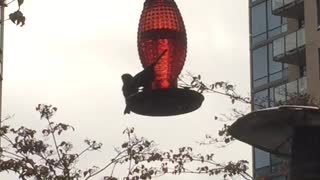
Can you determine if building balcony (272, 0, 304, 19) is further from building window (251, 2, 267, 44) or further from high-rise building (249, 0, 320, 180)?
building window (251, 2, 267, 44)

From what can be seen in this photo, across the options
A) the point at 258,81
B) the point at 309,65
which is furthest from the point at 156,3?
the point at 258,81

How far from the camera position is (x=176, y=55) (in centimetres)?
547

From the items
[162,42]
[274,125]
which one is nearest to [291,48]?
[274,125]

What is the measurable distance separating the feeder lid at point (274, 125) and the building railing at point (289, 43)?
1281 inches

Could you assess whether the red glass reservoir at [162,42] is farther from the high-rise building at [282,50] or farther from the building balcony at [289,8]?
the building balcony at [289,8]

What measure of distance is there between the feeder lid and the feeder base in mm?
324

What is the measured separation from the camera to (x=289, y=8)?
40.4 metres

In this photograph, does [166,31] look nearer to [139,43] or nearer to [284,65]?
[139,43]

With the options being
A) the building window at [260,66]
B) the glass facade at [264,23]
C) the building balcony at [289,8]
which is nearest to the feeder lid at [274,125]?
the building balcony at [289,8]

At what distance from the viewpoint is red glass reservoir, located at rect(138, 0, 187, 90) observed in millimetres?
5473

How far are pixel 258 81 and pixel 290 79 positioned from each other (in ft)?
10.7

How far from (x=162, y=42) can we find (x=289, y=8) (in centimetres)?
3540

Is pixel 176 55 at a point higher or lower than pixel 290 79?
lower

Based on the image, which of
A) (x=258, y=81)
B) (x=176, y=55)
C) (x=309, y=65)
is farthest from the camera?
(x=258, y=81)
